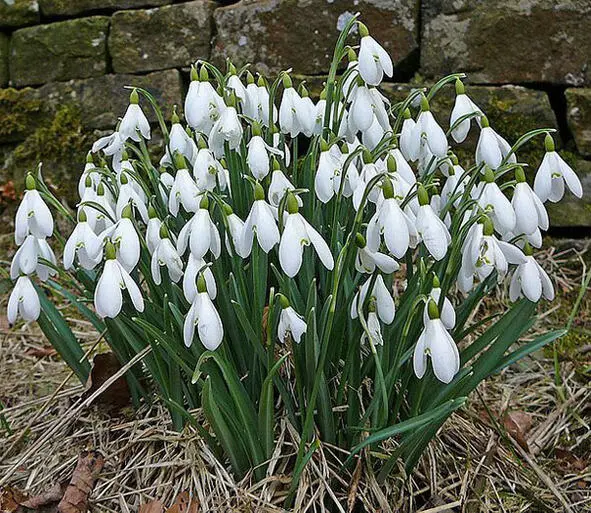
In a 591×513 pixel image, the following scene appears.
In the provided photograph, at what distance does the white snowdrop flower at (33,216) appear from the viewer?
145cm

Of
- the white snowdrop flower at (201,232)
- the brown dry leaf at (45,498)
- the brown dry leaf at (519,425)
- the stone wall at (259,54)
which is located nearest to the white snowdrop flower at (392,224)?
the white snowdrop flower at (201,232)

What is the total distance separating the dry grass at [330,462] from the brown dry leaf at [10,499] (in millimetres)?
31

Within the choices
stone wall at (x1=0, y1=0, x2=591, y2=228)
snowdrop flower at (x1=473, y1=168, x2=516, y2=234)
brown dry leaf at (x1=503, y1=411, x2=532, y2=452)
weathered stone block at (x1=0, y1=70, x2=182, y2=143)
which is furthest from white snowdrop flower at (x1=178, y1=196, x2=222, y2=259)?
weathered stone block at (x1=0, y1=70, x2=182, y2=143)

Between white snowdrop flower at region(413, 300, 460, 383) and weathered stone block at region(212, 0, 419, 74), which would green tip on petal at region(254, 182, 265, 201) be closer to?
white snowdrop flower at region(413, 300, 460, 383)

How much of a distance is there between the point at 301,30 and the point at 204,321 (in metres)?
1.90

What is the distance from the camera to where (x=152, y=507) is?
1.52m

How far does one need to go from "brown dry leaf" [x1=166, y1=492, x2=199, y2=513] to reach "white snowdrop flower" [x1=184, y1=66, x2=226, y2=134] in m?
0.81

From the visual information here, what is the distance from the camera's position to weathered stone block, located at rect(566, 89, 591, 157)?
261 cm

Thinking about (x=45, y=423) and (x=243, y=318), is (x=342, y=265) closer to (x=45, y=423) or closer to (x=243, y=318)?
(x=243, y=318)

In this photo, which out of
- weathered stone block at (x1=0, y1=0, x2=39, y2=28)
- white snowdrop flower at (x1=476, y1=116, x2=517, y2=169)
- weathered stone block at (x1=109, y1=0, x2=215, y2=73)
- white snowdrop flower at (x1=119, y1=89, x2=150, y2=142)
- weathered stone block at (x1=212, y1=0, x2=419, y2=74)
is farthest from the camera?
weathered stone block at (x1=0, y1=0, x2=39, y2=28)

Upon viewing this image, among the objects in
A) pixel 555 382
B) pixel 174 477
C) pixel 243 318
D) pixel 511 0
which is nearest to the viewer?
pixel 243 318

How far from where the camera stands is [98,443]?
1755mm

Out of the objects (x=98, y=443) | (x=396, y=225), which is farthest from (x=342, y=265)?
(x=98, y=443)

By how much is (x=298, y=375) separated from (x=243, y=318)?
7.0 inches
